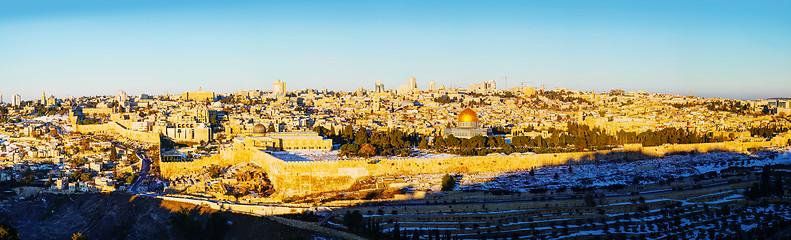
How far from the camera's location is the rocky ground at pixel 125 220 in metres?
24.2

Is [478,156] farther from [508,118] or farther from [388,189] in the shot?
[508,118]

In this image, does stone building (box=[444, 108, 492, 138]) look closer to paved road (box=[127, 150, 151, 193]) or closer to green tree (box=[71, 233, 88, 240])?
paved road (box=[127, 150, 151, 193])

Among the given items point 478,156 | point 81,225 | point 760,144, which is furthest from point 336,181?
point 760,144

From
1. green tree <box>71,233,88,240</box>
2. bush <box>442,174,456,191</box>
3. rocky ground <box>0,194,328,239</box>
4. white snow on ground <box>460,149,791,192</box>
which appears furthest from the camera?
white snow on ground <box>460,149,791,192</box>

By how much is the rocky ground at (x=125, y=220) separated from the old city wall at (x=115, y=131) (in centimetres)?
1383

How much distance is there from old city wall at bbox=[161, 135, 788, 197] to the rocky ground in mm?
4377

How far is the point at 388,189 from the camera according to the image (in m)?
29.5

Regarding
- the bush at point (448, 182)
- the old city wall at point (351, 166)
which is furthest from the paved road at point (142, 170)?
the bush at point (448, 182)

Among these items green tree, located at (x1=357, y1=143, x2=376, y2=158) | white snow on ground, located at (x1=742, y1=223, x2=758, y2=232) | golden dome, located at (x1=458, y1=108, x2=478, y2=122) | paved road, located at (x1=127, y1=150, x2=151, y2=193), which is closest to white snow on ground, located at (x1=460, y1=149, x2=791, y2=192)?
green tree, located at (x1=357, y1=143, x2=376, y2=158)

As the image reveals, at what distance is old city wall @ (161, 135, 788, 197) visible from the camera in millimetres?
30625

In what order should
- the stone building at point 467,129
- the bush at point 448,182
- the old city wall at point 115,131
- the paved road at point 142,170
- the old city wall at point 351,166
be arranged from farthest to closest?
the stone building at point 467,129
the old city wall at point 115,131
the old city wall at point 351,166
the paved road at point 142,170
the bush at point 448,182

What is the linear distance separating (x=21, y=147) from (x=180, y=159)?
10.6 metres

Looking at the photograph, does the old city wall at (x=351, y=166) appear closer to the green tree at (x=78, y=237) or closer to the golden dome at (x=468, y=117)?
the green tree at (x=78, y=237)

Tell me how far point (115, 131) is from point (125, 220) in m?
22.4
